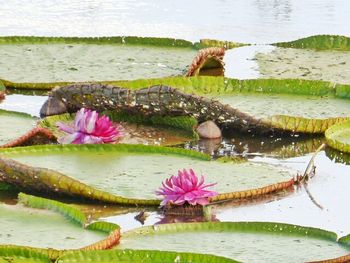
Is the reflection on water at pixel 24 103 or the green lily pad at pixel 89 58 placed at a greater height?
the green lily pad at pixel 89 58

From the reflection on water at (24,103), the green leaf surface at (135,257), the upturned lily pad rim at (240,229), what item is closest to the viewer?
the green leaf surface at (135,257)

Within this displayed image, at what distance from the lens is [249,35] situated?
7.89m

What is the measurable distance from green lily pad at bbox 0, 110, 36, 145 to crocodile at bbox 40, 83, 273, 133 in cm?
29

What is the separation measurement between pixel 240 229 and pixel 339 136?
59.8 inches

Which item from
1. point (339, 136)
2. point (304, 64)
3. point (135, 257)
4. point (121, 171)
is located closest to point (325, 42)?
point (304, 64)

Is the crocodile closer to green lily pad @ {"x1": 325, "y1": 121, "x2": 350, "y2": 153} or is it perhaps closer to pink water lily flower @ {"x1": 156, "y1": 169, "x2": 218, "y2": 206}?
green lily pad @ {"x1": 325, "y1": 121, "x2": 350, "y2": 153}

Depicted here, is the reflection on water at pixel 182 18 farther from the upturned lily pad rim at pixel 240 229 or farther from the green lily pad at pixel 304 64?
the upturned lily pad rim at pixel 240 229

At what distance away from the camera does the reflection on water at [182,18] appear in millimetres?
7902

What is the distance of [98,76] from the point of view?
Result: 6.28 meters

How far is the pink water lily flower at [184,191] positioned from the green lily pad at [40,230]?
16.7 inches

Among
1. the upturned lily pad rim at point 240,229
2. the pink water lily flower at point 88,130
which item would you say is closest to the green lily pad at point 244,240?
the upturned lily pad rim at point 240,229

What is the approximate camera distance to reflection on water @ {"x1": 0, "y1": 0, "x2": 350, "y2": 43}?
7902 mm

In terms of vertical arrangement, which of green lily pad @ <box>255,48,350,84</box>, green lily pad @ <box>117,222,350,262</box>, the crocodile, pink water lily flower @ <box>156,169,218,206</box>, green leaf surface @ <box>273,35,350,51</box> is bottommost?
green lily pad @ <box>117,222,350,262</box>

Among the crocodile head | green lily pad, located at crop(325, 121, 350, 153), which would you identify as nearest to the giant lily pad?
green lily pad, located at crop(325, 121, 350, 153)
